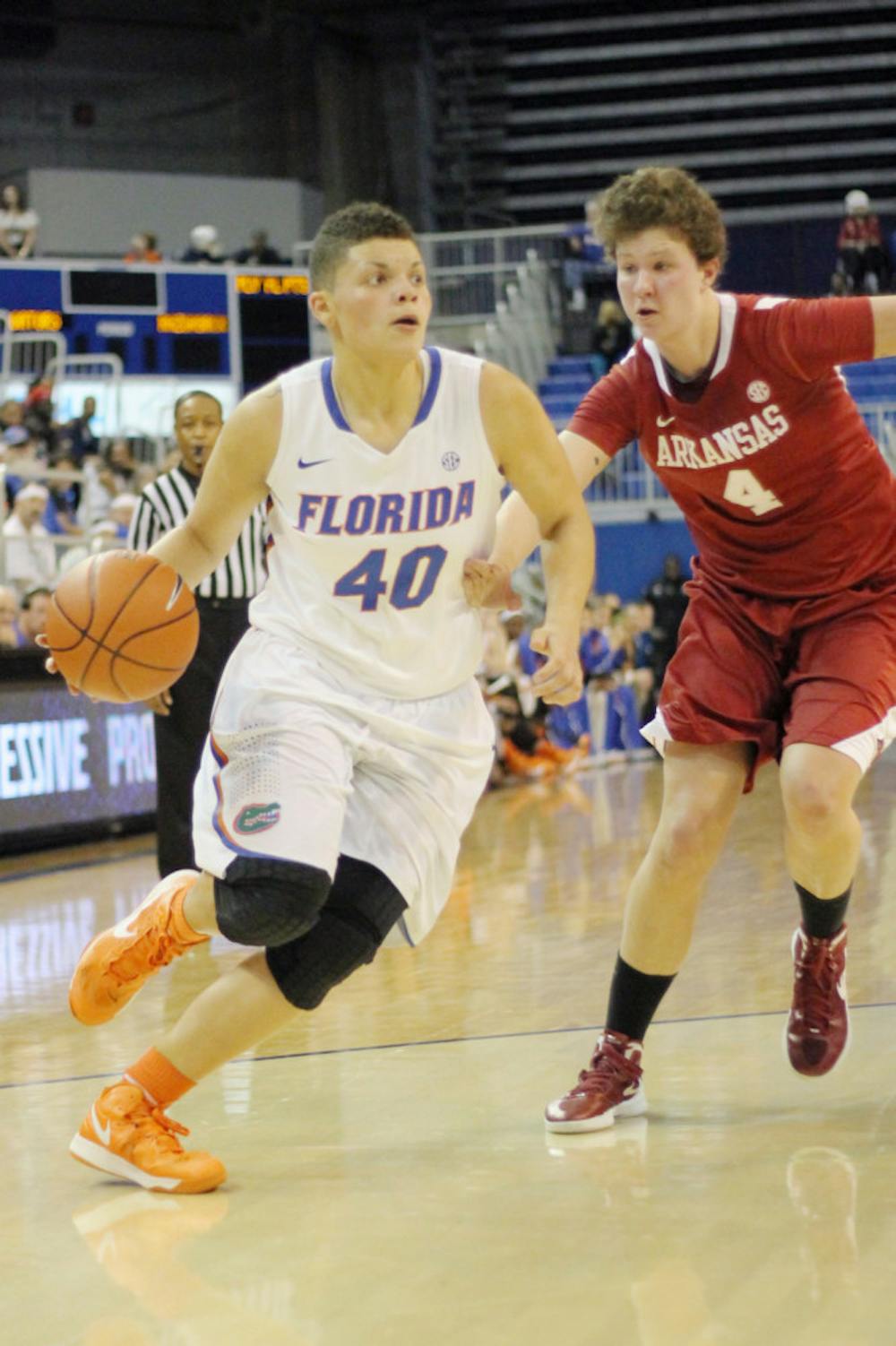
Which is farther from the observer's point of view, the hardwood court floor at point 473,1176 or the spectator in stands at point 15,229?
the spectator in stands at point 15,229

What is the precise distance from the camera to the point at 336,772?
3.19 m

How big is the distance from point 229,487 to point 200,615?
9.05 ft

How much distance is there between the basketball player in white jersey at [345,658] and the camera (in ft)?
10.5

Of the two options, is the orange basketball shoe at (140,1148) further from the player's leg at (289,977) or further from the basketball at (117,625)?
the basketball at (117,625)

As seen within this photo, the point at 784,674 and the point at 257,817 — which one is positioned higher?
the point at 784,674

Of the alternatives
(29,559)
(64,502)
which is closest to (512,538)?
(29,559)

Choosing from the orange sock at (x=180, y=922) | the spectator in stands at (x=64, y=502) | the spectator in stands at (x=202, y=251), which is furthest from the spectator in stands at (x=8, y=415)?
the orange sock at (x=180, y=922)

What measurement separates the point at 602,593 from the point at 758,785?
253 inches

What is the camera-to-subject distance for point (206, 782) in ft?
10.9

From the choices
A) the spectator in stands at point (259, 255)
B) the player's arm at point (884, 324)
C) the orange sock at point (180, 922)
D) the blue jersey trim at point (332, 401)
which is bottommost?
the orange sock at point (180, 922)

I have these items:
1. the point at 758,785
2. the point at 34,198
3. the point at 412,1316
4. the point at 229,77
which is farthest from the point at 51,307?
the point at 412,1316

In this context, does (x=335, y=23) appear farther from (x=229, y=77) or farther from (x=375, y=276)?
(x=375, y=276)

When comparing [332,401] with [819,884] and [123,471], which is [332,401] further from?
[123,471]

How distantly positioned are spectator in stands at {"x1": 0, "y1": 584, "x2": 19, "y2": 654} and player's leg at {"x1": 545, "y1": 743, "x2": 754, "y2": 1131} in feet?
17.6
